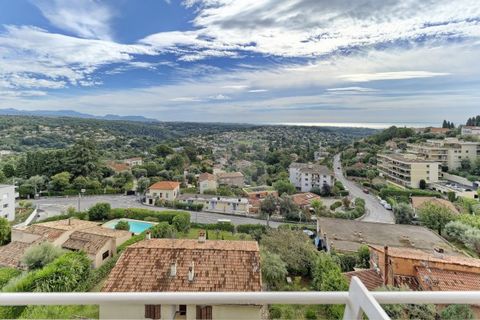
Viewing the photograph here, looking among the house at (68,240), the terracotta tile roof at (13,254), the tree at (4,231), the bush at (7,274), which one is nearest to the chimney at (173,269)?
the house at (68,240)

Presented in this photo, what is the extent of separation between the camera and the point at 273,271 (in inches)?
160

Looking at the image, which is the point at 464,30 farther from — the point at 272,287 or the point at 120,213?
the point at 120,213

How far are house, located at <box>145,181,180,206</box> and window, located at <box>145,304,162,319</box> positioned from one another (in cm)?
762

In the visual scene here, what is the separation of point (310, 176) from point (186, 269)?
23.1 ft

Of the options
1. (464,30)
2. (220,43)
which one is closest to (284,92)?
(220,43)

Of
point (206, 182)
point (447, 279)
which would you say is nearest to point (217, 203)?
point (206, 182)

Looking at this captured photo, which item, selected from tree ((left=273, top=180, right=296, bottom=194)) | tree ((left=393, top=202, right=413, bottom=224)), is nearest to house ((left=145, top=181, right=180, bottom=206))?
tree ((left=273, top=180, right=296, bottom=194))

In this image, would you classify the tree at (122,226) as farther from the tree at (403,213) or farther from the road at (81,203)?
the tree at (403,213)

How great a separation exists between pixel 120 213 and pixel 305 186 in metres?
5.72

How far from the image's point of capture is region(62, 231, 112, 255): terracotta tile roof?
18.2 ft

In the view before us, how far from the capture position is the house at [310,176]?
912 cm

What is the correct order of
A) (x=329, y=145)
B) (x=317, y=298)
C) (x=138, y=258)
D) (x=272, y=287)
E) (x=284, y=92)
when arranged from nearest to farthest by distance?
(x=317, y=298)
(x=138, y=258)
(x=272, y=287)
(x=284, y=92)
(x=329, y=145)

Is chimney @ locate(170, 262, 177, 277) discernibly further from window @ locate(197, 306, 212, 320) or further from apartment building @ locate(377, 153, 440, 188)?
apartment building @ locate(377, 153, 440, 188)

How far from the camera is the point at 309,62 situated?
568 cm
